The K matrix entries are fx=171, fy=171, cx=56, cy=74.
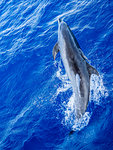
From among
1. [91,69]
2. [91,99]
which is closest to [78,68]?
[91,69]

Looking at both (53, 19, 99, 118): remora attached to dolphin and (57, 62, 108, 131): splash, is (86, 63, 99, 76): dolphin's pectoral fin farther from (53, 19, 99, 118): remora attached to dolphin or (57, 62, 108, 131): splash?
(57, 62, 108, 131): splash

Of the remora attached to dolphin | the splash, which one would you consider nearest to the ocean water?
the splash

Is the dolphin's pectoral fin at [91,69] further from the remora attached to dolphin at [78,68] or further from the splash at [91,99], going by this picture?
the splash at [91,99]

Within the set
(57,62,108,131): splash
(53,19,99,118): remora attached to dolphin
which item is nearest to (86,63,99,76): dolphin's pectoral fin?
(53,19,99,118): remora attached to dolphin

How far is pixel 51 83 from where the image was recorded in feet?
33.8

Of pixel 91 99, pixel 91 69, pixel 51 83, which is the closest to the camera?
pixel 91 69

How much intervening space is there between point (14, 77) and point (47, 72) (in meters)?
2.78

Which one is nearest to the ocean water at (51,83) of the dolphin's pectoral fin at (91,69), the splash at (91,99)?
the splash at (91,99)

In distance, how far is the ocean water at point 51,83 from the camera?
797 cm

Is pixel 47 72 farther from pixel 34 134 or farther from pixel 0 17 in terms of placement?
A: pixel 0 17

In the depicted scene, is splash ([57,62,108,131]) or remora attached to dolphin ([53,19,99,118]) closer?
remora attached to dolphin ([53,19,99,118])

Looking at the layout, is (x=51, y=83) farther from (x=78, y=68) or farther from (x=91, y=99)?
(x=78, y=68)

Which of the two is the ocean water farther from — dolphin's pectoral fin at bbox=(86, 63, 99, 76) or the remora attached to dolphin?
dolphin's pectoral fin at bbox=(86, 63, 99, 76)

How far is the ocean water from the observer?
797 centimetres
